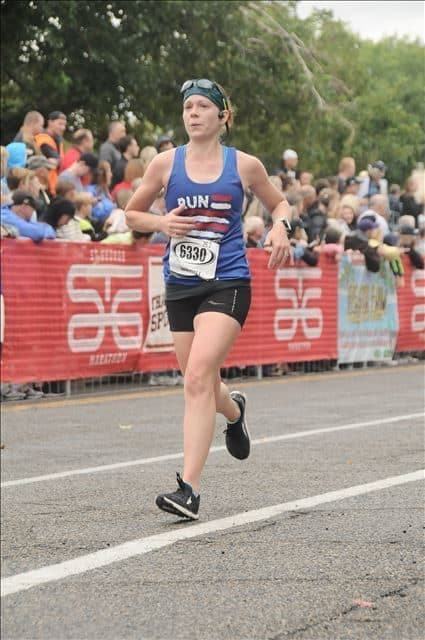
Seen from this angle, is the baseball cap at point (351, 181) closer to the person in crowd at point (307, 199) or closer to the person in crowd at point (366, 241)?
the person in crowd at point (366, 241)

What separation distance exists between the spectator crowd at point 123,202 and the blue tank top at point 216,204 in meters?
7.27

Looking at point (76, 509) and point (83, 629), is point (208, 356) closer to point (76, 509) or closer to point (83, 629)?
point (76, 509)

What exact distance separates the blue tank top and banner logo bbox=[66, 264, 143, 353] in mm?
7930

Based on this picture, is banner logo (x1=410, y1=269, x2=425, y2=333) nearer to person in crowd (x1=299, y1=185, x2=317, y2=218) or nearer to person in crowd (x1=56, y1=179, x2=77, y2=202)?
person in crowd (x1=299, y1=185, x2=317, y2=218)

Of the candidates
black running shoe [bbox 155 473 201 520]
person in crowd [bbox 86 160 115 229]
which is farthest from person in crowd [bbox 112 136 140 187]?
black running shoe [bbox 155 473 201 520]

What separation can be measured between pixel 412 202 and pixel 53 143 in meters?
8.07

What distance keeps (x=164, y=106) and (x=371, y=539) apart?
2457cm

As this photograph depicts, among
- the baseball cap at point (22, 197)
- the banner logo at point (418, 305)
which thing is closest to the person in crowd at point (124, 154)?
the baseball cap at point (22, 197)

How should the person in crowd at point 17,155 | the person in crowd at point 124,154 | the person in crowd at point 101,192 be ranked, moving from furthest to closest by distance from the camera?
the person in crowd at point 124,154, the person in crowd at point 101,192, the person in crowd at point 17,155

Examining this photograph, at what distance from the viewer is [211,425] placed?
288 inches

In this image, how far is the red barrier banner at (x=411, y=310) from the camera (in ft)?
71.9

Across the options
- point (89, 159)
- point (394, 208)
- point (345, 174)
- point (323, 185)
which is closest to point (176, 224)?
point (89, 159)

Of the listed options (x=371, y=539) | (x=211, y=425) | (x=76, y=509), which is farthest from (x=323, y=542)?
(x=76, y=509)

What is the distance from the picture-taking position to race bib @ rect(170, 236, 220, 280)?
7.14m
